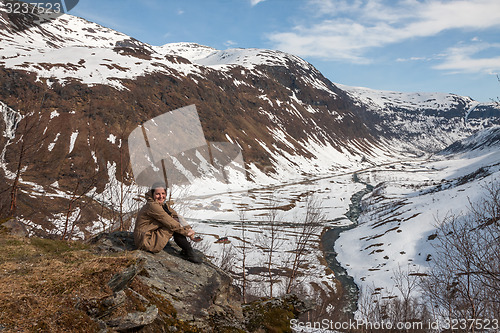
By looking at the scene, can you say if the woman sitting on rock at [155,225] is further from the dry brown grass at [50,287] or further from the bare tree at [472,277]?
the bare tree at [472,277]

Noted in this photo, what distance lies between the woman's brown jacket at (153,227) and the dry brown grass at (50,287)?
0.77 m

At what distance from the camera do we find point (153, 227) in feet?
26.7

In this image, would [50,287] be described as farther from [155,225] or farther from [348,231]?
[348,231]

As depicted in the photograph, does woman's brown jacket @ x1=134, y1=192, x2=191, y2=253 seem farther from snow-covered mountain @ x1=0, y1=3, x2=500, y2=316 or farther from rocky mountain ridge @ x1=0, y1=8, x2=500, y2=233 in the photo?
rocky mountain ridge @ x1=0, y1=8, x2=500, y2=233

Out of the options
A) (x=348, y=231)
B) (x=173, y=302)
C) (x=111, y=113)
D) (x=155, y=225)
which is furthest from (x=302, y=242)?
(x=111, y=113)

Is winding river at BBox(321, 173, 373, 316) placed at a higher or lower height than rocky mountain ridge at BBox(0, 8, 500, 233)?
lower

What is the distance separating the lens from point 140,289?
6.37 metres

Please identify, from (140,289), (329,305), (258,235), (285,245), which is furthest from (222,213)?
(140,289)

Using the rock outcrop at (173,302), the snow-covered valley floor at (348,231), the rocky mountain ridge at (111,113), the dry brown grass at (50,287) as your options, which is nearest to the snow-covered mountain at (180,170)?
the snow-covered valley floor at (348,231)

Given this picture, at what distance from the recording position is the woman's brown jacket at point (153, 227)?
7.90m

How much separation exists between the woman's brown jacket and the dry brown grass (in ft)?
2.53

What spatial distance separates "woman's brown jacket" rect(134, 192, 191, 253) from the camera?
7902 mm

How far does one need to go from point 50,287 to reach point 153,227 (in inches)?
120

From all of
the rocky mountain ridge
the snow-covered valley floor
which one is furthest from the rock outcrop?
the rocky mountain ridge
